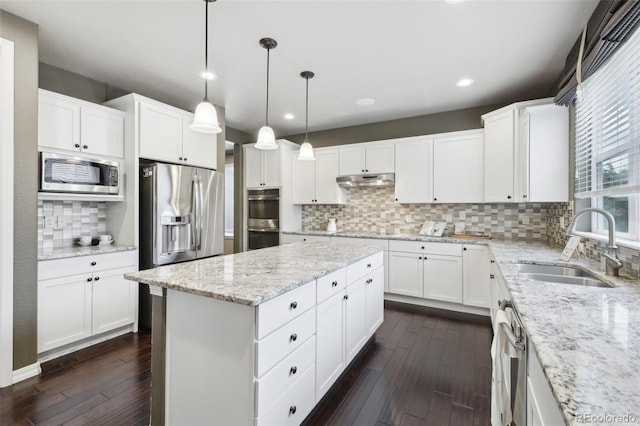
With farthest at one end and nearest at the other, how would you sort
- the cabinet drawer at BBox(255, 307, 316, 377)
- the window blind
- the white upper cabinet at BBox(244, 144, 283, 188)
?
the white upper cabinet at BBox(244, 144, 283, 188)
the window blind
the cabinet drawer at BBox(255, 307, 316, 377)

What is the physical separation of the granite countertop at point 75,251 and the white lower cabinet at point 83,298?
4cm

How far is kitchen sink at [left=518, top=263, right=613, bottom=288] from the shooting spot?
5.79 feet

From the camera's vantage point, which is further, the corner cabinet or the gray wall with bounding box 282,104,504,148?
the corner cabinet

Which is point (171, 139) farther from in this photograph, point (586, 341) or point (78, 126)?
point (586, 341)

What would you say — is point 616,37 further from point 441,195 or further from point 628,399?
point 441,195

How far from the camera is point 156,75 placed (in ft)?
9.96

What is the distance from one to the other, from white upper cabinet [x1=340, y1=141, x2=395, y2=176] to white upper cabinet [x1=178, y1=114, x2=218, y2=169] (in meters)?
1.88

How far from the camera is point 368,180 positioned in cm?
431

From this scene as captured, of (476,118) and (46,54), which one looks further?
(476,118)

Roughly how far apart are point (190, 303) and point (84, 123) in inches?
94.3

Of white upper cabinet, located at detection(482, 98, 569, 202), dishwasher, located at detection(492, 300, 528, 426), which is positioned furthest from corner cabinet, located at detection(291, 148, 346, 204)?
dishwasher, located at detection(492, 300, 528, 426)

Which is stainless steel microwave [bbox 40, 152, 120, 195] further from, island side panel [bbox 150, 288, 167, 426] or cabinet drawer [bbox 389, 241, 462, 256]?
cabinet drawer [bbox 389, 241, 462, 256]

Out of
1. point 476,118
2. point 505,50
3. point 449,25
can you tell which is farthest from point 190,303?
point 476,118

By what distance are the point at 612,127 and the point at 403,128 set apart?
2627 mm
